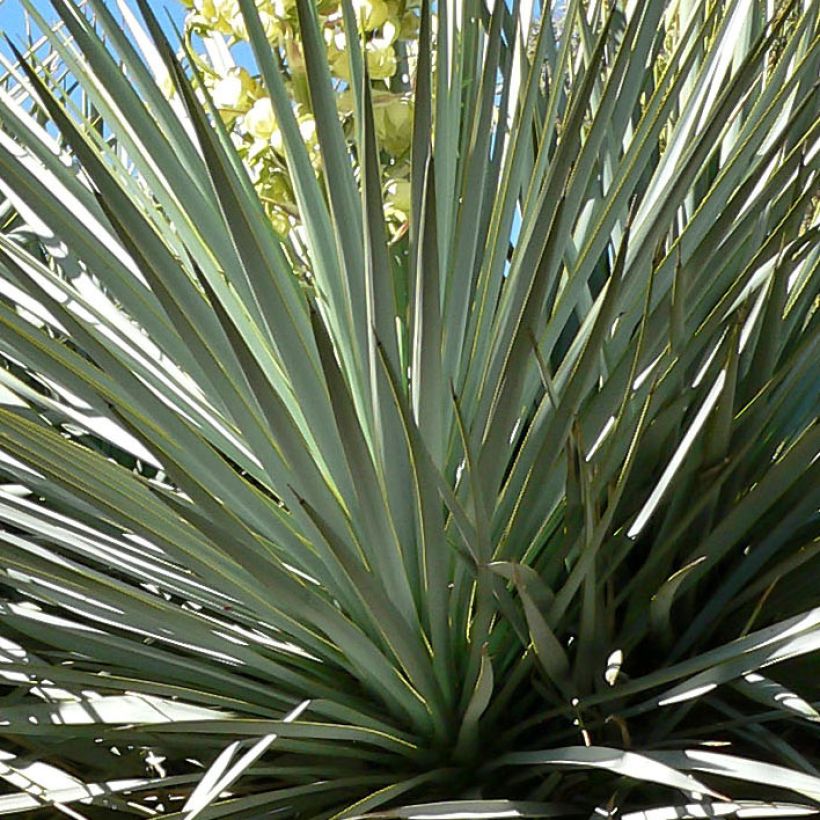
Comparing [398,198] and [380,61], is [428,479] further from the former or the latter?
[380,61]

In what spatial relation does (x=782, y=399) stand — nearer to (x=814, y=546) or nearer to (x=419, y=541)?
(x=814, y=546)

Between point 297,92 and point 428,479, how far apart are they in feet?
1.62

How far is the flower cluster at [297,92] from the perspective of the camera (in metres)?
1.17

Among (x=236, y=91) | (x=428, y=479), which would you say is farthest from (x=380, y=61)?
(x=428, y=479)

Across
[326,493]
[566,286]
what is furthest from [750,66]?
[326,493]

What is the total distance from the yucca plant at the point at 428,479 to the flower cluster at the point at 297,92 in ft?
0.10

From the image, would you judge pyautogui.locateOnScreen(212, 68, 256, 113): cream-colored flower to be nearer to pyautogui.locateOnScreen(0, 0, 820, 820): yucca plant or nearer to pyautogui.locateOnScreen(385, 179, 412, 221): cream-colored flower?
pyautogui.locateOnScreen(0, 0, 820, 820): yucca plant

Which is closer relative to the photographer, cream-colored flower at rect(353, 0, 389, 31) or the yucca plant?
the yucca plant

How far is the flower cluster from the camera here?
1.17 meters

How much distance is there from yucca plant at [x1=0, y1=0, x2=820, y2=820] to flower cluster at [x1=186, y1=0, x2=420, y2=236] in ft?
0.10

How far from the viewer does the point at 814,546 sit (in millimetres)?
980

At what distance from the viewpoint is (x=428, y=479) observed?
916 mm

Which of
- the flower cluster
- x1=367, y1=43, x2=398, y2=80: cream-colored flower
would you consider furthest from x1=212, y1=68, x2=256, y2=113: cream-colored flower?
x1=367, y1=43, x2=398, y2=80: cream-colored flower

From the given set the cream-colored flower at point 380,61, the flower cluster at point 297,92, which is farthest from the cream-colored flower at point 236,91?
the cream-colored flower at point 380,61
